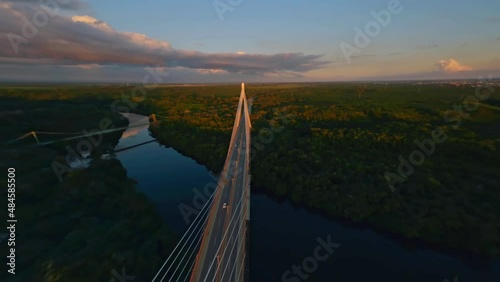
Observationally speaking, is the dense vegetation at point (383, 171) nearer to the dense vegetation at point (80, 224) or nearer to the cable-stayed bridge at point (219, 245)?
the cable-stayed bridge at point (219, 245)

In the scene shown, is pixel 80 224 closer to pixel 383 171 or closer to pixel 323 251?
pixel 323 251

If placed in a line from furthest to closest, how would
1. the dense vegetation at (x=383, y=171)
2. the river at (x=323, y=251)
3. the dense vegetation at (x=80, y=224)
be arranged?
the dense vegetation at (x=383, y=171)
the river at (x=323, y=251)
the dense vegetation at (x=80, y=224)

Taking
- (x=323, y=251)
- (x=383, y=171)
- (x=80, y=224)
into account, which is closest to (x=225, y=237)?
(x=323, y=251)

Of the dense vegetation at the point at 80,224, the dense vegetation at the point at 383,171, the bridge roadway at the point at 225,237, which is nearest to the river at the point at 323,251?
the dense vegetation at the point at 383,171

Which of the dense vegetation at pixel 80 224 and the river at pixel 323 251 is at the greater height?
the dense vegetation at pixel 80 224

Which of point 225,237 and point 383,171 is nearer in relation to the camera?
point 225,237

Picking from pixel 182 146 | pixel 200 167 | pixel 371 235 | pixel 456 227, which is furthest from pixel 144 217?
pixel 456 227
